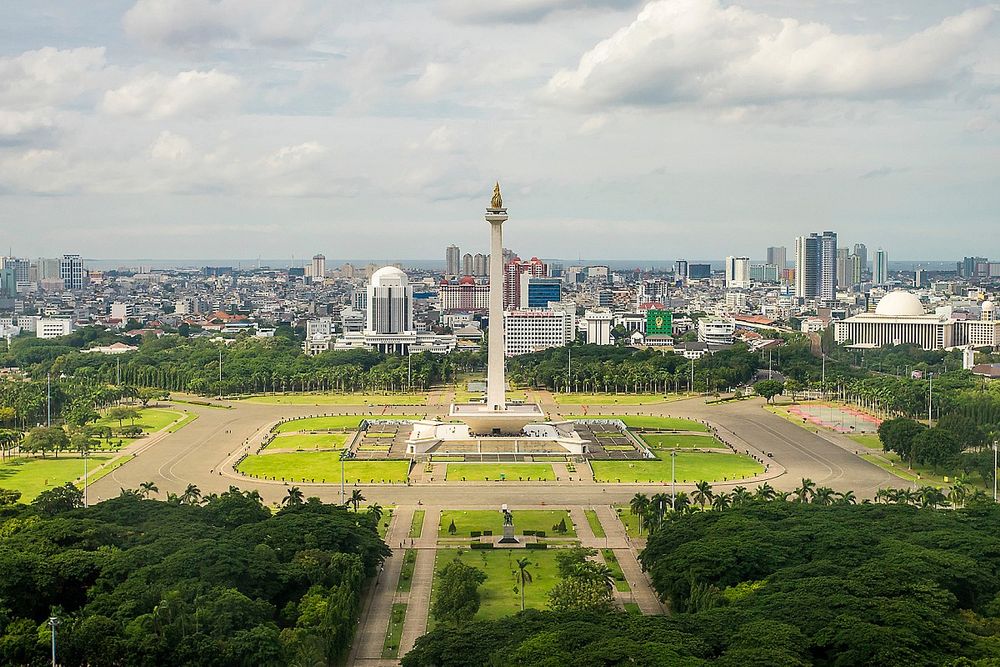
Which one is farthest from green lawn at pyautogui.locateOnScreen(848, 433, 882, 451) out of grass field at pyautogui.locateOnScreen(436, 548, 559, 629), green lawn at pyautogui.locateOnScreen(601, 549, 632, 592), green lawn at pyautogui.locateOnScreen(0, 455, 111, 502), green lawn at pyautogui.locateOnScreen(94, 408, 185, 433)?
green lawn at pyautogui.locateOnScreen(94, 408, 185, 433)

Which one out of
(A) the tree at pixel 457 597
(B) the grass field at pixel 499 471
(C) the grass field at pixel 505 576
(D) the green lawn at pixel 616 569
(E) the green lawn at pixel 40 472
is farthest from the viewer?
(B) the grass field at pixel 499 471

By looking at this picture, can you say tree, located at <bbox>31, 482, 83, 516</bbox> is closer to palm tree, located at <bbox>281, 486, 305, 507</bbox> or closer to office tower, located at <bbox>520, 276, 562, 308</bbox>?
palm tree, located at <bbox>281, 486, 305, 507</bbox>

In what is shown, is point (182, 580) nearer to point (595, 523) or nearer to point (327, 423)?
point (595, 523)

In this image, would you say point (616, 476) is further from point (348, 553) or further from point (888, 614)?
point (888, 614)

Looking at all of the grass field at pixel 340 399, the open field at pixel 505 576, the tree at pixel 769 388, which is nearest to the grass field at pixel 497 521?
the open field at pixel 505 576

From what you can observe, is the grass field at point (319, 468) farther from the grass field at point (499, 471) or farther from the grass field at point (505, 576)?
the grass field at point (505, 576)

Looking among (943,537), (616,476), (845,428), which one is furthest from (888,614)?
(845,428)
